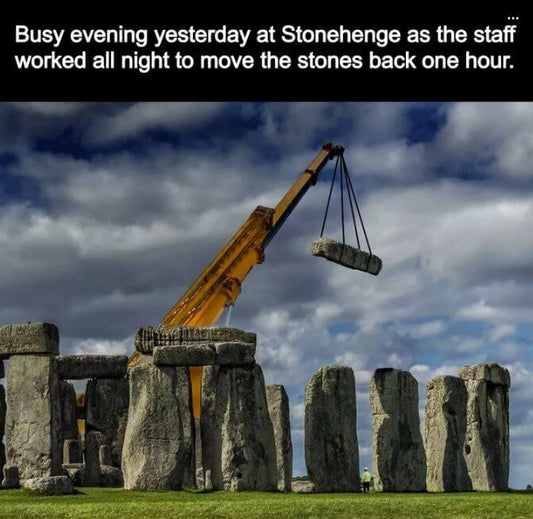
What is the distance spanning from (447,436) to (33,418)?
794 cm

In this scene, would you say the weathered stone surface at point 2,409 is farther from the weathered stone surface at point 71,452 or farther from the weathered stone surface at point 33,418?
the weathered stone surface at point 71,452

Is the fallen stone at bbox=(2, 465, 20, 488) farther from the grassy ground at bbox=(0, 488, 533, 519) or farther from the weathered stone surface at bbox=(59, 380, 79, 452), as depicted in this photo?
the weathered stone surface at bbox=(59, 380, 79, 452)

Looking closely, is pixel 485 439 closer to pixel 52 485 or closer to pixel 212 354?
pixel 212 354

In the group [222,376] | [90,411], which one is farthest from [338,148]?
[222,376]

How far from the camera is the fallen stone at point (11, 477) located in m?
21.3

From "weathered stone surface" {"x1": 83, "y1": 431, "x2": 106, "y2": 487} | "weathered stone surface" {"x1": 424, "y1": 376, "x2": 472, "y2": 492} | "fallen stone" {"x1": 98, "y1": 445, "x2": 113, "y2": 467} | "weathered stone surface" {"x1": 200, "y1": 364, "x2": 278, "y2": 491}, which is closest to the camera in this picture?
"weathered stone surface" {"x1": 200, "y1": 364, "x2": 278, "y2": 491}

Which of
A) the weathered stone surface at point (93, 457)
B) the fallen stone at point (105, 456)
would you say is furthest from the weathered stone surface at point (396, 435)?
the fallen stone at point (105, 456)

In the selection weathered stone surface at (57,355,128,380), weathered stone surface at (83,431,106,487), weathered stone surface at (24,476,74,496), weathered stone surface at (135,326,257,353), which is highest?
weathered stone surface at (135,326,257,353)

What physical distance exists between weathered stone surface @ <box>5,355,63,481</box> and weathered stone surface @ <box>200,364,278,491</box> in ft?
9.48

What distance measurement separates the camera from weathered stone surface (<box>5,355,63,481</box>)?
72.8 feet

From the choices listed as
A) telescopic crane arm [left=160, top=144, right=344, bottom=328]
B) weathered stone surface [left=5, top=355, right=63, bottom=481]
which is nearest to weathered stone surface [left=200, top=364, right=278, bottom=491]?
weathered stone surface [left=5, top=355, right=63, bottom=481]

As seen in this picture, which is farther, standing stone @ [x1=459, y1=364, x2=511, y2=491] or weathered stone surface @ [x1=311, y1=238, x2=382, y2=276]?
weathered stone surface @ [x1=311, y1=238, x2=382, y2=276]

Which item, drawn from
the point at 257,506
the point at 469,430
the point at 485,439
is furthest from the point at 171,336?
the point at 257,506

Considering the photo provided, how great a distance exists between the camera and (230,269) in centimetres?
3069
